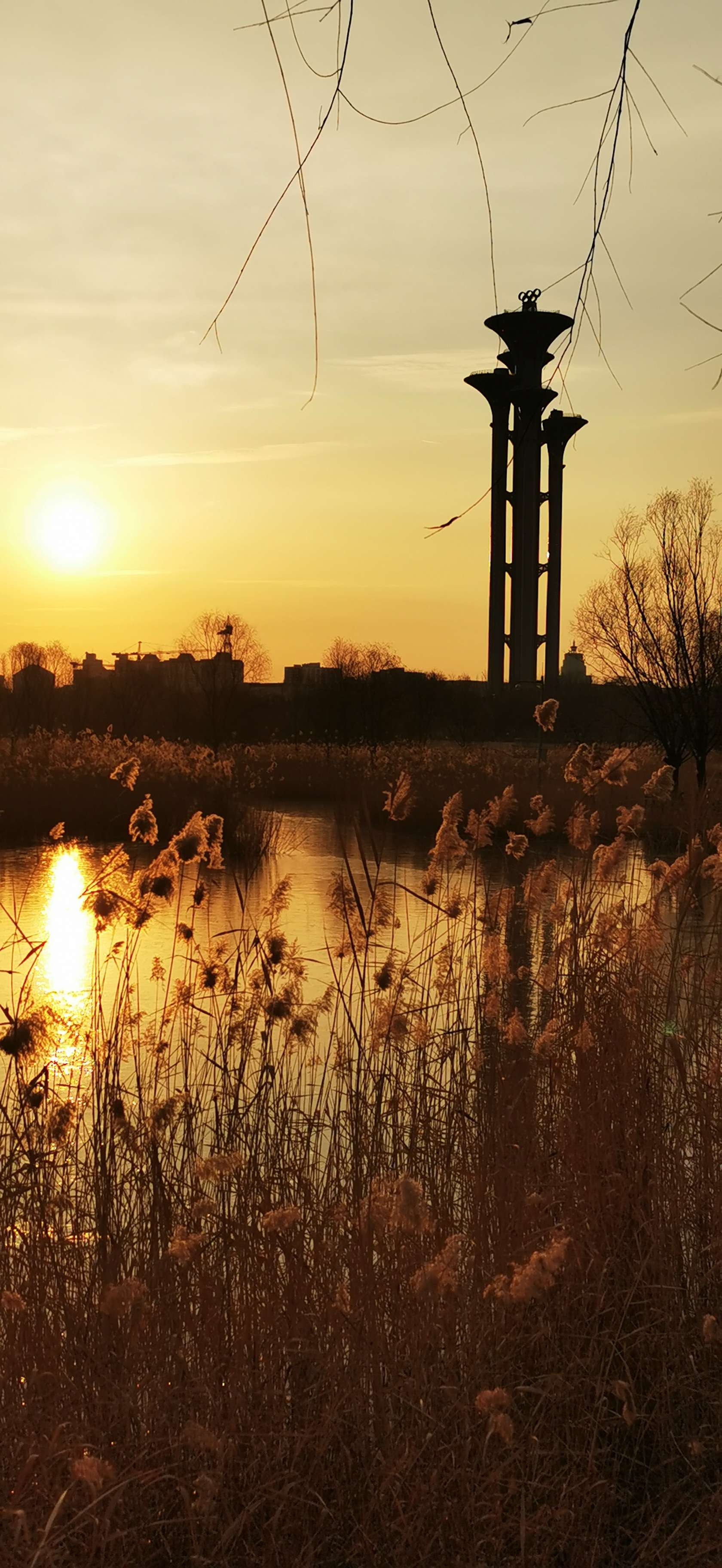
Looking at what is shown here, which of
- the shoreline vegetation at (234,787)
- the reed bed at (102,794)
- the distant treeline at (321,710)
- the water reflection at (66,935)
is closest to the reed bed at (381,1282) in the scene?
the water reflection at (66,935)

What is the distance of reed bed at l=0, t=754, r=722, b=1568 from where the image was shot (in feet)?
9.12

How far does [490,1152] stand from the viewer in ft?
15.0

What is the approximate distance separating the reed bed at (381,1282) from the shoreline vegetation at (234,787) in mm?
5210

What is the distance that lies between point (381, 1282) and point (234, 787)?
18.2 metres

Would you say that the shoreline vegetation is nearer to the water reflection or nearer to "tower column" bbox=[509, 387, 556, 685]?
the water reflection

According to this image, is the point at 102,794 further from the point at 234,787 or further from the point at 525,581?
the point at 525,581

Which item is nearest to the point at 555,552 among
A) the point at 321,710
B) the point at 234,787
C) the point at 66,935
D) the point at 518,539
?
the point at 518,539

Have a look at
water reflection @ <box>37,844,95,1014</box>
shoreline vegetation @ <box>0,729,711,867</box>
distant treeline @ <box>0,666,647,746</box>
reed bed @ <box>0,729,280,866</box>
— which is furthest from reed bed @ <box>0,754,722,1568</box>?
distant treeline @ <box>0,666,647,746</box>

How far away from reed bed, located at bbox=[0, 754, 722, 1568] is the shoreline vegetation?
17.1 feet

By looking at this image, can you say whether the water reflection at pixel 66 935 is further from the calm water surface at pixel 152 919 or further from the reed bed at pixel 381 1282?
the reed bed at pixel 381 1282

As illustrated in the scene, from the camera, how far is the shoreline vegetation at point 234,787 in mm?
17875

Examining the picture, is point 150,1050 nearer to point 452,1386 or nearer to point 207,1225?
point 207,1225

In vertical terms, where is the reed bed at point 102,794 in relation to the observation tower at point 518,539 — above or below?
below

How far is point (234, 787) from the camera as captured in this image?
21641 mm
